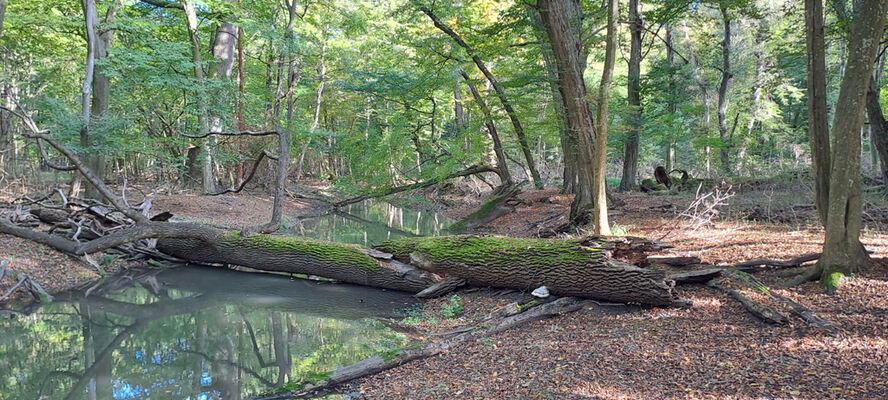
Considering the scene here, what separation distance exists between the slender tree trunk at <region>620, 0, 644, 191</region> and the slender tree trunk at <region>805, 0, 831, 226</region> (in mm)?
7436

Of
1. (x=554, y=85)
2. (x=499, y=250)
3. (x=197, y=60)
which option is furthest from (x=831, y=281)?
(x=197, y=60)

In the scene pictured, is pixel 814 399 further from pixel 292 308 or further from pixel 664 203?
pixel 664 203

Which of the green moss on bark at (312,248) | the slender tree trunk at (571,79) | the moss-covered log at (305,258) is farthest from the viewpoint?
the slender tree trunk at (571,79)

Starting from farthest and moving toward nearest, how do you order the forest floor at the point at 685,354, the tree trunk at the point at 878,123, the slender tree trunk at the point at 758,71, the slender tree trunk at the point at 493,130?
the slender tree trunk at the point at 758,71 → the slender tree trunk at the point at 493,130 → the tree trunk at the point at 878,123 → the forest floor at the point at 685,354

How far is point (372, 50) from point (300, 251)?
66.4 feet

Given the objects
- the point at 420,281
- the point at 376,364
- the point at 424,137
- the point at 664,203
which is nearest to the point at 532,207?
the point at 664,203

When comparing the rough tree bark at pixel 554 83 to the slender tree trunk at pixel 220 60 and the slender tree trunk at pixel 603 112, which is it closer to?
the slender tree trunk at pixel 603 112

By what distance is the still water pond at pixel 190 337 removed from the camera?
4.75m

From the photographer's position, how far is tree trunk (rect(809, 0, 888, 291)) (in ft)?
16.1

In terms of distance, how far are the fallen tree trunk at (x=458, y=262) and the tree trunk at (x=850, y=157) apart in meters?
1.64

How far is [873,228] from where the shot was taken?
309 inches

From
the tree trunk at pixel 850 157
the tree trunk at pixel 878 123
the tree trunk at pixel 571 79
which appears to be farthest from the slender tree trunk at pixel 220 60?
the tree trunk at pixel 878 123

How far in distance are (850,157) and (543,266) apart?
3578mm

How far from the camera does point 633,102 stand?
49.1ft
